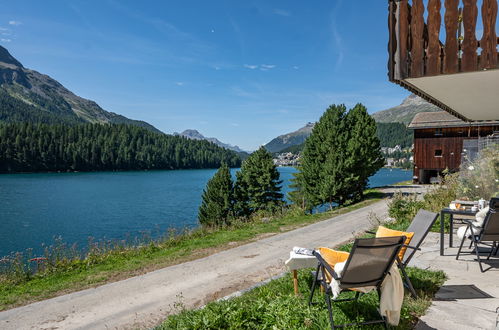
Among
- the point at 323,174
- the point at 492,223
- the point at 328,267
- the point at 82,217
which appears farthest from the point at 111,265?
the point at 82,217

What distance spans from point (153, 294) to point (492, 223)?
20.2 feet

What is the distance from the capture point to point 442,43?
5.05m

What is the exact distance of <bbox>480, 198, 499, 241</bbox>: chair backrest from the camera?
552cm

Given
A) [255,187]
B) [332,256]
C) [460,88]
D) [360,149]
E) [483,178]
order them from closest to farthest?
[332,256]
[460,88]
[483,178]
[360,149]
[255,187]

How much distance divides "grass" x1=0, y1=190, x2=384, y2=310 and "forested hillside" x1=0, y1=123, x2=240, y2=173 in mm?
114179

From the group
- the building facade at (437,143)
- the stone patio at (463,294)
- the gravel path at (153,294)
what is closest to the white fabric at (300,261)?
the stone patio at (463,294)

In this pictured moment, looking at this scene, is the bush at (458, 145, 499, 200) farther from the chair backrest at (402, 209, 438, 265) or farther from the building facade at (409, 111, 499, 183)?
the building facade at (409, 111, 499, 183)

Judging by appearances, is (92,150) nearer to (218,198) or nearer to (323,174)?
(218,198)

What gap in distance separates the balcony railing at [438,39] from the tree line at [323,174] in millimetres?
A: 16110

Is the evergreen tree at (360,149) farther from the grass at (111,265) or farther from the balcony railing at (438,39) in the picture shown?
the balcony railing at (438,39)

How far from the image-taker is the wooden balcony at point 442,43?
4.66 m

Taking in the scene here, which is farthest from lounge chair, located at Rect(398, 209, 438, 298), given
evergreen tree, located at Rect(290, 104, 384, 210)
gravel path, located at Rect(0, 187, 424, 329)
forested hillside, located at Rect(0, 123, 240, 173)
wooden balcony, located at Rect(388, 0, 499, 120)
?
forested hillside, located at Rect(0, 123, 240, 173)

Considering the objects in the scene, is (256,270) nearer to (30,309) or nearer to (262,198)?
(30,309)

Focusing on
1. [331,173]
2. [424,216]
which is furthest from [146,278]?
[331,173]
